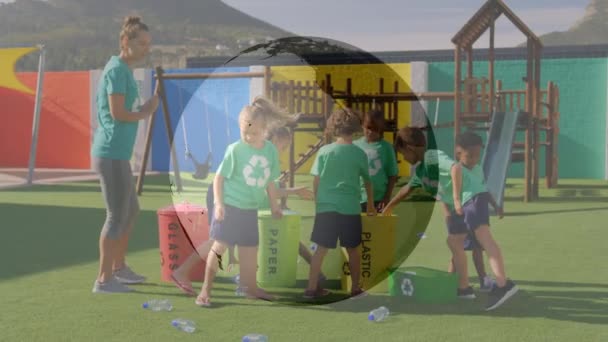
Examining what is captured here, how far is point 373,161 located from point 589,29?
15386 cm

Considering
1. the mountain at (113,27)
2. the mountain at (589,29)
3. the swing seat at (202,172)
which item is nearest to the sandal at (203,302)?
the swing seat at (202,172)

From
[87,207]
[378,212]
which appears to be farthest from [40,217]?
[378,212]

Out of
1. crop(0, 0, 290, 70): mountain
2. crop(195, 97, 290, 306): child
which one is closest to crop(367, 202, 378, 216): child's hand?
crop(195, 97, 290, 306): child

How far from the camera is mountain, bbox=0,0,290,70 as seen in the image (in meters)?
94.6

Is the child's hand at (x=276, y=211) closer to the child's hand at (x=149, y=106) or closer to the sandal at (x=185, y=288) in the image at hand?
the sandal at (x=185, y=288)

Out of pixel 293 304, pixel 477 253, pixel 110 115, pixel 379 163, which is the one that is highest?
pixel 110 115

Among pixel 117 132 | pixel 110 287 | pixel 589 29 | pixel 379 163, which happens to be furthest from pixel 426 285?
pixel 589 29

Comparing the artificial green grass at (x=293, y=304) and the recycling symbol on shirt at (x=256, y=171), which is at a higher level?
the recycling symbol on shirt at (x=256, y=171)

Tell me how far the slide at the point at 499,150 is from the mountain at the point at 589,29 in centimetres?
13762

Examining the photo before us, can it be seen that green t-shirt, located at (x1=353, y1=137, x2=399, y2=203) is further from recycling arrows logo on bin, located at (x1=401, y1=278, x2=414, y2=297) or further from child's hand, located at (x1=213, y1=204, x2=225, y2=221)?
child's hand, located at (x1=213, y1=204, x2=225, y2=221)

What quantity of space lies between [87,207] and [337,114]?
7.15m

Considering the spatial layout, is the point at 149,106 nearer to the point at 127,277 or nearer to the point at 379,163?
the point at 127,277

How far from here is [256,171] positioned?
16.7 ft

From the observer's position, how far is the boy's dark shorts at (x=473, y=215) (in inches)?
215
